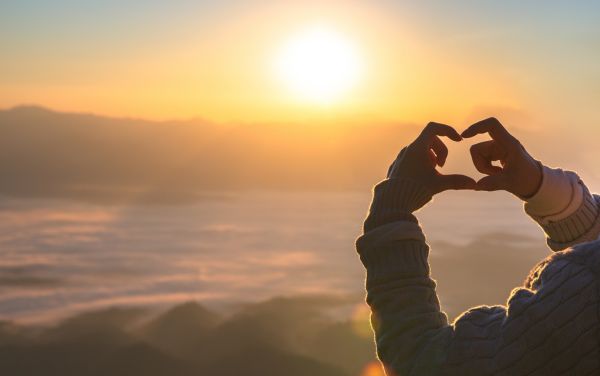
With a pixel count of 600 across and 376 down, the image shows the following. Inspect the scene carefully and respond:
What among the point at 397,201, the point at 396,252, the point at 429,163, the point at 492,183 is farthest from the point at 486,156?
the point at 396,252

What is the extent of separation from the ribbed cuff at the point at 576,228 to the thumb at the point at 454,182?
0.68 meters

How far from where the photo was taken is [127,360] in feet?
529

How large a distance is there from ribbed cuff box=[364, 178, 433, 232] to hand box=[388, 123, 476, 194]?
2 cm

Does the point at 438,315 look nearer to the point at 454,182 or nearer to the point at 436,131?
the point at 454,182

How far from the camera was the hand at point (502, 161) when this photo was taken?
190cm

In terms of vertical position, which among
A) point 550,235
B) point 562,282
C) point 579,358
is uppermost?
point 550,235

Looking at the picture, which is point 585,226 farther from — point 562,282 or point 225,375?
point 225,375

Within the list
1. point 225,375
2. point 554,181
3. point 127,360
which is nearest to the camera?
point 554,181

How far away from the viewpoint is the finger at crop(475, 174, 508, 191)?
71.3 inches

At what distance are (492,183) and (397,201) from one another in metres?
0.30

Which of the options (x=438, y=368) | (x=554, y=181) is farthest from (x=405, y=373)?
(x=554, y=181)

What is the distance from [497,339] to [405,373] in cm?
24

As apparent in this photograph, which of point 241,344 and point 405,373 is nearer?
point 405,373

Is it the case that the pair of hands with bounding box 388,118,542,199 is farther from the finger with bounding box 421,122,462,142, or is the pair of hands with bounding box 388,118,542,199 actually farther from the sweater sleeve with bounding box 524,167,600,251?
the sweater sleeve with bounding box 524,167,600,251
